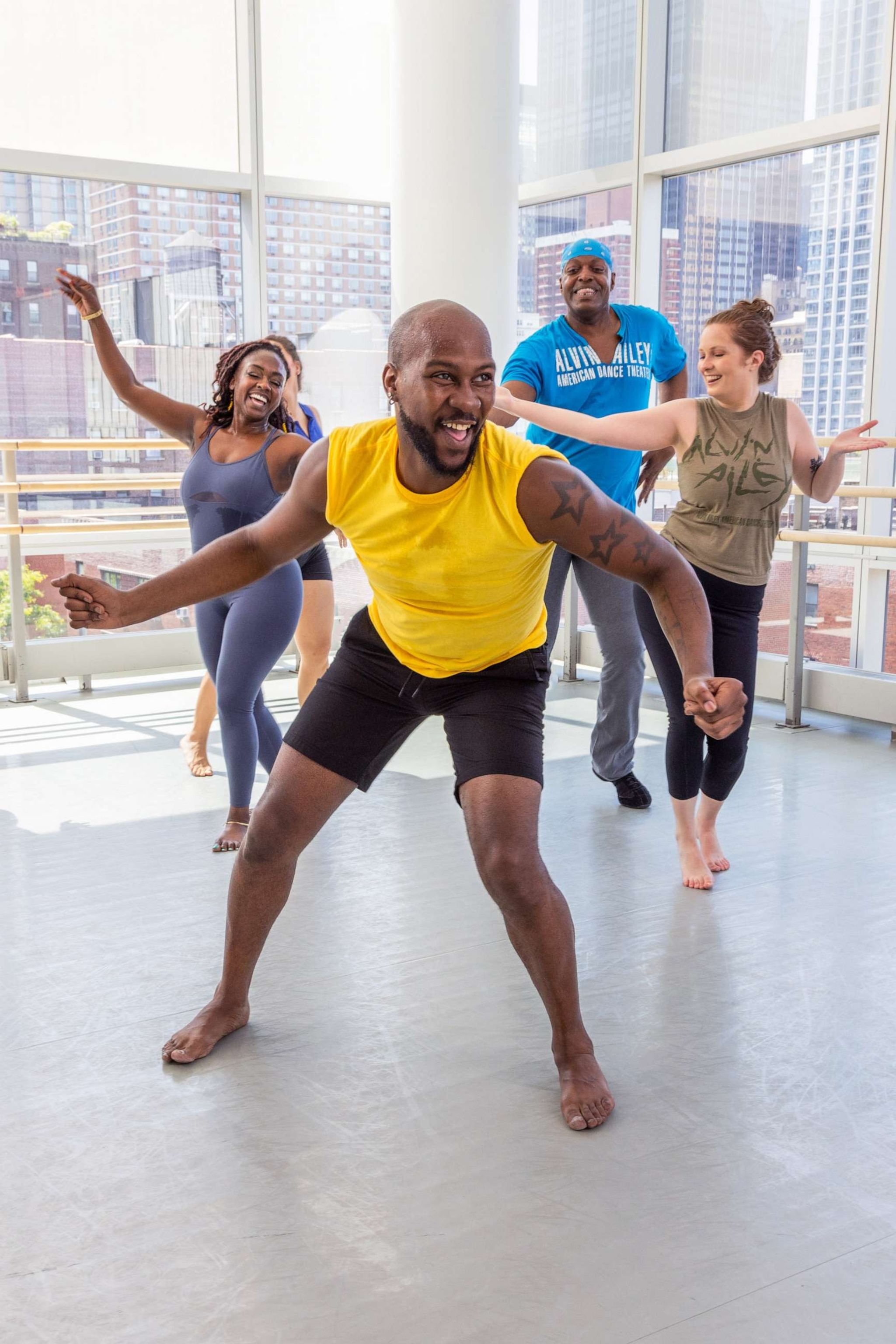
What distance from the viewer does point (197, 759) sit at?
15.9 ft

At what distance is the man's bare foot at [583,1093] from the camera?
7.37 ft

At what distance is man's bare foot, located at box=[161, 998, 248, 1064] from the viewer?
2.50 m

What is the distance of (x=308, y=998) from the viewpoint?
2.80m

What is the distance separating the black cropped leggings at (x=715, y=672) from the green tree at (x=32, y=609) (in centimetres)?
388

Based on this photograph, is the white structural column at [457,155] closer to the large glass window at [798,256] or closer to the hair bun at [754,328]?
the large glass window at [798,256]

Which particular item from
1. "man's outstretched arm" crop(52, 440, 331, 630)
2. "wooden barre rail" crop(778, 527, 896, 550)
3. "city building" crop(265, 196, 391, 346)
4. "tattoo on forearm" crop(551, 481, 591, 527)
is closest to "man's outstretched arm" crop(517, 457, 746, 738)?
"tattoo on forearm" crop(551, 481, 591, 527)

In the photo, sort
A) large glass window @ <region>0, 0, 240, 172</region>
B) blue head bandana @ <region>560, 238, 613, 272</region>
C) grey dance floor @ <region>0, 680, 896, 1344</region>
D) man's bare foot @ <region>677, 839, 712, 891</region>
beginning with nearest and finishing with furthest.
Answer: grey dance floor @ <region>0, 680, 896, 1344</region> < man's bare foot @ <region>677, 839, 712, 891</region> < blue head bandana @ <region>560, 238, 613, 272</region> < large glass window @ <region>0, 0, 240, 172</region>

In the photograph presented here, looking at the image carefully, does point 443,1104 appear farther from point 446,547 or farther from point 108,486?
point 108,486

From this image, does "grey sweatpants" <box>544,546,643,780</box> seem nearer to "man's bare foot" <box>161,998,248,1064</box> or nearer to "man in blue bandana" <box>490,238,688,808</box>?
"man in blue bandana" <box>490,238,688,808</box>

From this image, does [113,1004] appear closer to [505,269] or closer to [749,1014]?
[749,1014]

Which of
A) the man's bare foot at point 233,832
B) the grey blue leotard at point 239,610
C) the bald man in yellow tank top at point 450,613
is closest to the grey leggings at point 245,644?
the grey blue leotard at point 239,610

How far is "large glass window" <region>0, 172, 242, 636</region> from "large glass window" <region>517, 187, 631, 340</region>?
5.46ft

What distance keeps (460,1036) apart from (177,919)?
38.8 inches

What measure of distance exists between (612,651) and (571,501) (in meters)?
2.17
